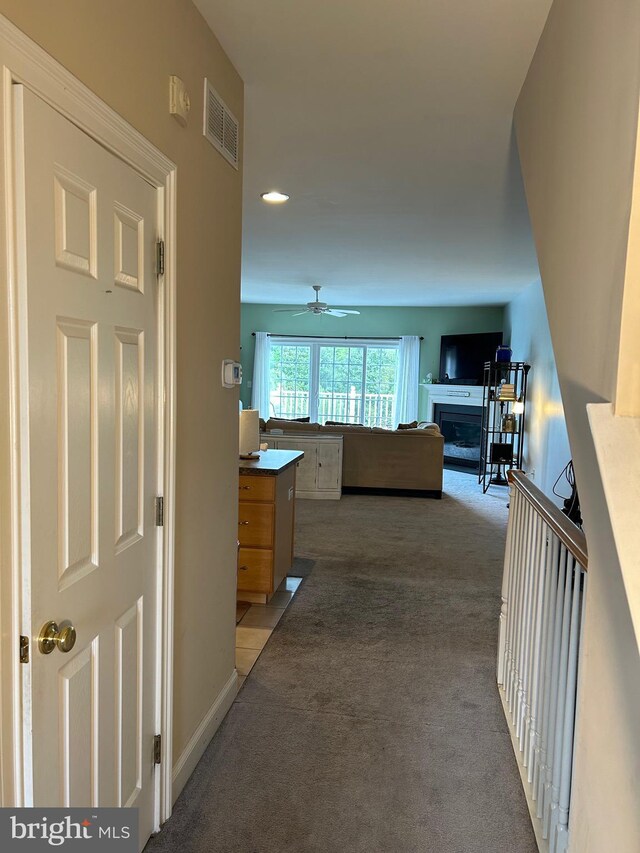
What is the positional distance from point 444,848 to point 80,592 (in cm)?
139

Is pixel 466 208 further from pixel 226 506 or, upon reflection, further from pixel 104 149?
pixel 104 149

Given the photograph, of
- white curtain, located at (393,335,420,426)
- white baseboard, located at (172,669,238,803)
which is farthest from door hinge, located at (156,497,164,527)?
white curtain, located at (393,335,420,426)

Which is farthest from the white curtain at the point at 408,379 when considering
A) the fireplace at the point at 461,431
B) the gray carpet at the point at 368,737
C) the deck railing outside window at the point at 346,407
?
the gray carpet at the point at 368,737

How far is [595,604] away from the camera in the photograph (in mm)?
1308

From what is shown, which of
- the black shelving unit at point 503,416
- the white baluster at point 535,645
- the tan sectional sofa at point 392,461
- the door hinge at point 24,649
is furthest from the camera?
the black shelving unit at point 503,416

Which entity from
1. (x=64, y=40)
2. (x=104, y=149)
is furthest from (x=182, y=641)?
(x=64, y=40)

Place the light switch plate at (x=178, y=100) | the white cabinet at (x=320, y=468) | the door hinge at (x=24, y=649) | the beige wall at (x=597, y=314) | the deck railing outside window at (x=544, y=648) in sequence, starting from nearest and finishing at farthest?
the beige wall at (x=597, y=314)
the door hinge at (x=24, y=649)
the deck railing outside window at (x=544, y=648)
the light switch plate at (x=178, y=100)
the white cabinet at (x=320, y=468)

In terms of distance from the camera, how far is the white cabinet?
6.95 metres

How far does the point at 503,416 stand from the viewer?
823 centimetres

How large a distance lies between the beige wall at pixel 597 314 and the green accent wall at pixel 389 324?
8.61 meters

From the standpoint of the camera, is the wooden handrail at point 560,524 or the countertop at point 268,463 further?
the countertop at point 268,463

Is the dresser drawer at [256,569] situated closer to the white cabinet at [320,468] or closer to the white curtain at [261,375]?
the white cabinet at [320,468]

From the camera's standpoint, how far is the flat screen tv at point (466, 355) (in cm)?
948

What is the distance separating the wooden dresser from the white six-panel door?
1.84 metres
